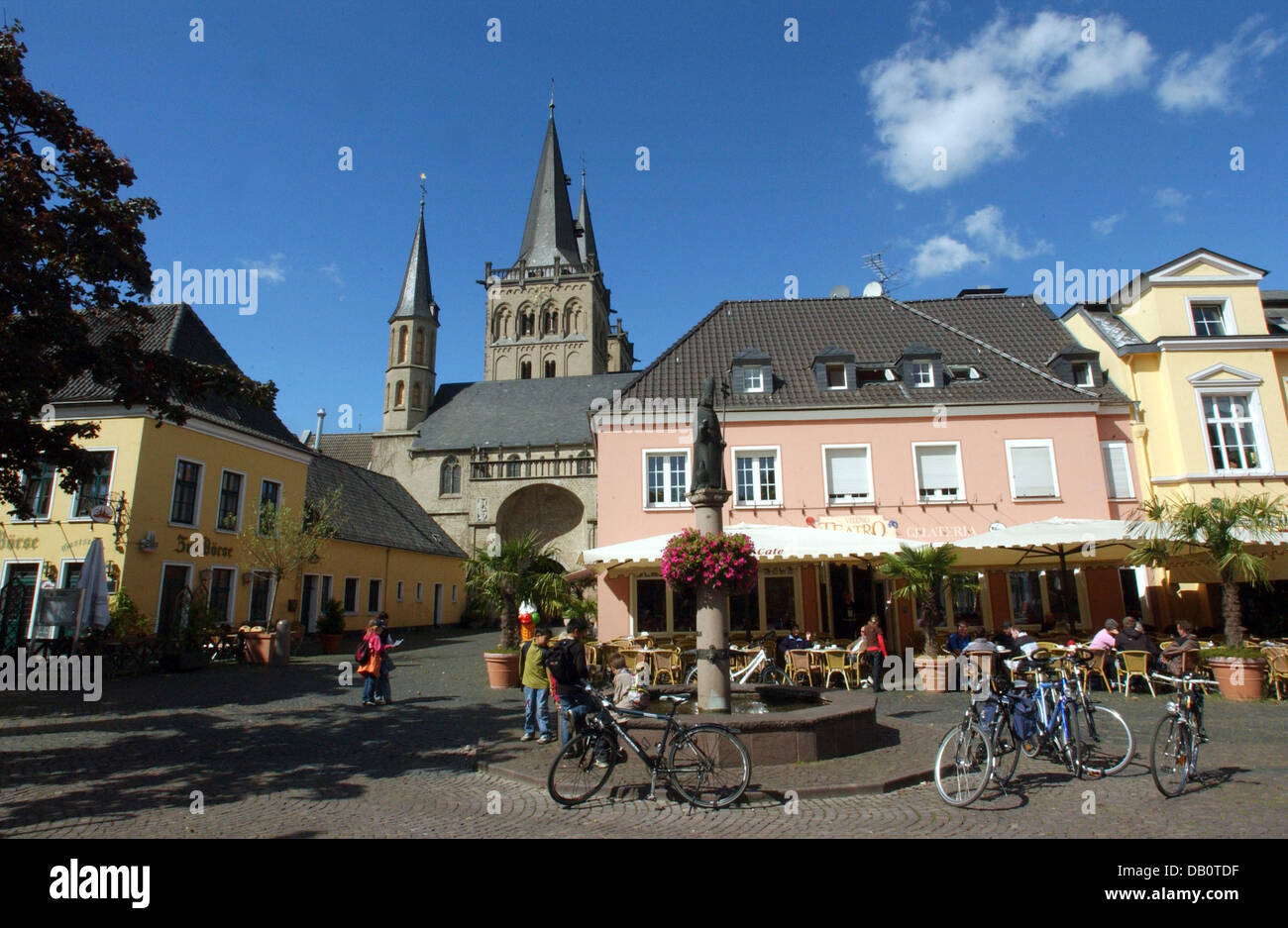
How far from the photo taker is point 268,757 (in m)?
8.52

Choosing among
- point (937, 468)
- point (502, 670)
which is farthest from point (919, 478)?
point (502, 670)

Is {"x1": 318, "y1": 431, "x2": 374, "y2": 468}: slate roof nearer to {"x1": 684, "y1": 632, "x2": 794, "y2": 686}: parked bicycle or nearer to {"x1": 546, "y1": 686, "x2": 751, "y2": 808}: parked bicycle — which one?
{"x1": 684, "y1": 632, "x2": 794, "y2": 686}: parked bicycle

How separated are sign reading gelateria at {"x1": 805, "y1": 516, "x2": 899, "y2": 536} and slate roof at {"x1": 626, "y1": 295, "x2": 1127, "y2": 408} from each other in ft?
9.63

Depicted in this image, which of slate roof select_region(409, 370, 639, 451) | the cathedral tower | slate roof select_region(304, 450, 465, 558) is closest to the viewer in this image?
slate roof select_region(304, 450, 465, 558)

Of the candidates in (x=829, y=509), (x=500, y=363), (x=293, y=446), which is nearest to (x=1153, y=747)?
(x=829, y=509)

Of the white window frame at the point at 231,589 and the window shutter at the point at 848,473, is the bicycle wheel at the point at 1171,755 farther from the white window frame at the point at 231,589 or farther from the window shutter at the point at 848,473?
the white window frame at the point at 231,589

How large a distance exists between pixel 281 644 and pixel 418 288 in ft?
129

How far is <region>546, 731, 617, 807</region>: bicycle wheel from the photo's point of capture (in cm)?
662

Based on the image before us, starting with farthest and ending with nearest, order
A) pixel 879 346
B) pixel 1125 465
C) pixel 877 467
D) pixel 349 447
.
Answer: pixel 349 447 < pixel 879 346 < pixel 1125 465 < pixel 877 467

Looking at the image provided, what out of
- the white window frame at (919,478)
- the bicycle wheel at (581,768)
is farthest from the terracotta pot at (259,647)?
the white window frame at (919,478)

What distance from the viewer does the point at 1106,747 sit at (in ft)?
27.5

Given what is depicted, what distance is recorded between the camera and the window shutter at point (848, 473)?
62.5 feet

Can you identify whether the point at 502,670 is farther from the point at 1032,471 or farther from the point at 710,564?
the point at 1032,471

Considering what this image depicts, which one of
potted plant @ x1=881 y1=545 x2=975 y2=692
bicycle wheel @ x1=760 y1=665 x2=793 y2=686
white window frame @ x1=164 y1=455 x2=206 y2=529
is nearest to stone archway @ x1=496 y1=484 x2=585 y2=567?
white window frame @ x1=164 y1=455 x2=206 y2=529
